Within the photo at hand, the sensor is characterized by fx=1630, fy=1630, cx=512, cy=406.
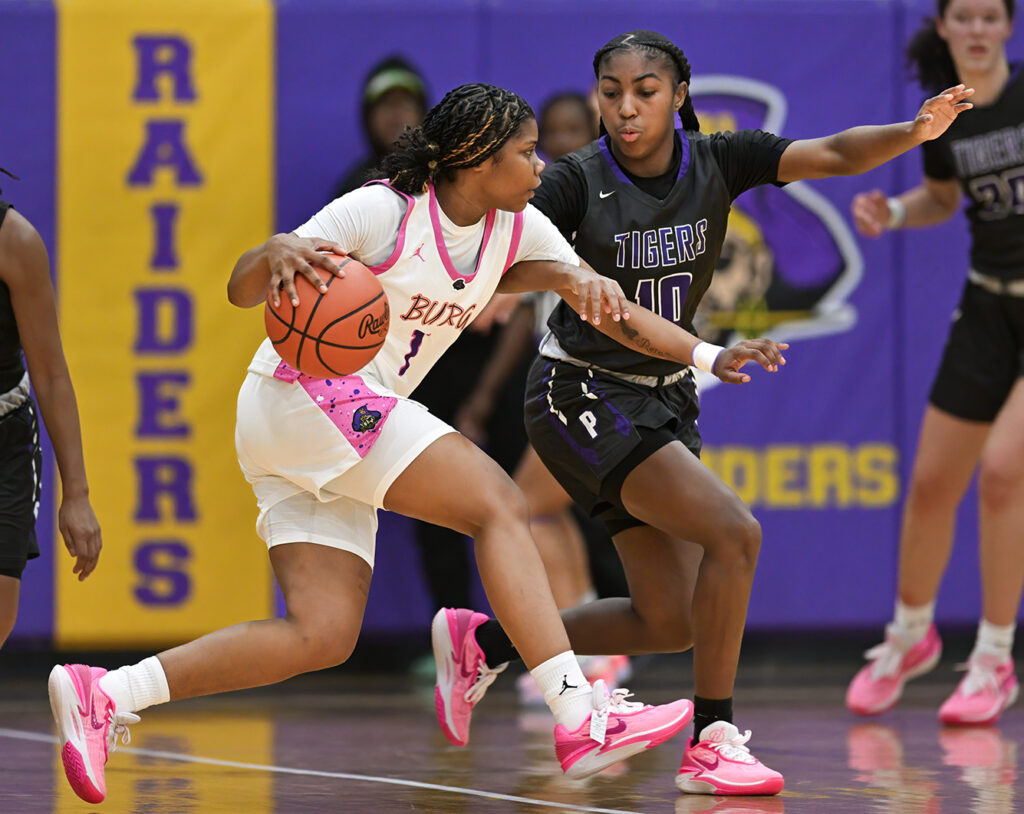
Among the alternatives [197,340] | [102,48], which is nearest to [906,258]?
[197,340]

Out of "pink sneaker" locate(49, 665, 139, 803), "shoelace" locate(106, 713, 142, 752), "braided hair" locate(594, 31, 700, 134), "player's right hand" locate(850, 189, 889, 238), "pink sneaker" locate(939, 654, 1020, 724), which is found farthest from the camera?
"player's right hand" locate(850, 189, 889, 238)

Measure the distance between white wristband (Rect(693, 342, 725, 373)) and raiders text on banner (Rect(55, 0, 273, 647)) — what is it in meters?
3.32

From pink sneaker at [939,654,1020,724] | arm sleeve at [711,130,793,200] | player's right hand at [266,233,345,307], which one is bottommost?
pink sneaker at [939,654,1020,724]

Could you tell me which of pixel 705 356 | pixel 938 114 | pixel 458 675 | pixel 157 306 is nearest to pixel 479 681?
pixel 458 675

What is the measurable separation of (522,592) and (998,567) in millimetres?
2972

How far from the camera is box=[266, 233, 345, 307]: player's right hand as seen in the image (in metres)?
4.00

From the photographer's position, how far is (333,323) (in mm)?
4035

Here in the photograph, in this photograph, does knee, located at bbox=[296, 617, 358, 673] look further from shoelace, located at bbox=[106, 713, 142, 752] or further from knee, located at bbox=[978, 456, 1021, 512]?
knee, located at bbox=[978, 456, 1021, 512]

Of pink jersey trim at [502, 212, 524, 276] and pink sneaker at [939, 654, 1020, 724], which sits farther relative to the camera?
pink sneaker at [939, 654, 1020, 724]

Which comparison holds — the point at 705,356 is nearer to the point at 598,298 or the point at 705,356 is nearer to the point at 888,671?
the point at 598,298

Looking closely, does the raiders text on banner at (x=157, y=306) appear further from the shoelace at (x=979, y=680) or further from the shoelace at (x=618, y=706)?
the shoelace at (x=618, y=706)

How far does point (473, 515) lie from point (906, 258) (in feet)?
13.8

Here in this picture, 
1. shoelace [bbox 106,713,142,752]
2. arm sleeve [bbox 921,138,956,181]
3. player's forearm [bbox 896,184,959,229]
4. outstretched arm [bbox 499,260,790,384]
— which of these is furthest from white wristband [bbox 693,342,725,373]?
player's forearm [bbox 896,184,959,229]

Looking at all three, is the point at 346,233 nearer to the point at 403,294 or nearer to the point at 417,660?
the point at 403,294
